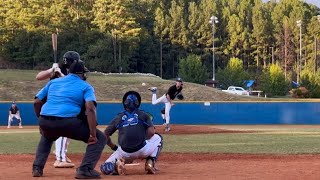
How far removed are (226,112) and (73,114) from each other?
31.6 metres

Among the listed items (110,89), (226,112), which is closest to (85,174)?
(226,112)

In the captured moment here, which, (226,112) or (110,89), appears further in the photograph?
(110,89)

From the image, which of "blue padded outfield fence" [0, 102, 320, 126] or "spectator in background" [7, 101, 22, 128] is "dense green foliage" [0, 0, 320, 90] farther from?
"spectator in background" [7, 101, 22, 128]

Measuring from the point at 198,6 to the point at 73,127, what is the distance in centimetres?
9679

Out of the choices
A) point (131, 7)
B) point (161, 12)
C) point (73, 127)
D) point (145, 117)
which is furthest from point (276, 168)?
point (161, 12)

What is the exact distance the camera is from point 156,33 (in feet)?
308

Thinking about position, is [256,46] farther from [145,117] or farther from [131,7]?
[145,117]

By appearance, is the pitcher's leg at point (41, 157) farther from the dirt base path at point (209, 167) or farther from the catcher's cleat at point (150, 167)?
the catcher's cleat at point (150, 167)

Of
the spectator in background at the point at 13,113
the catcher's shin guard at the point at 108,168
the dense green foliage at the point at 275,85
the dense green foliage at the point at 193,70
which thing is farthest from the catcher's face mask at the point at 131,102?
the dense green foliage at the point at 193,70

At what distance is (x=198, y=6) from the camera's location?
341 ft

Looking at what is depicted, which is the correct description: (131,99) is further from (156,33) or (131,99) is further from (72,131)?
(156,33)

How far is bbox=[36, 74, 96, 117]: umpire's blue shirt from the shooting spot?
856 cm

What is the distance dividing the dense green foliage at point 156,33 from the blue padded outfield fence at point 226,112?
130ft

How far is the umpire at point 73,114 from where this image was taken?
28.0 feet
